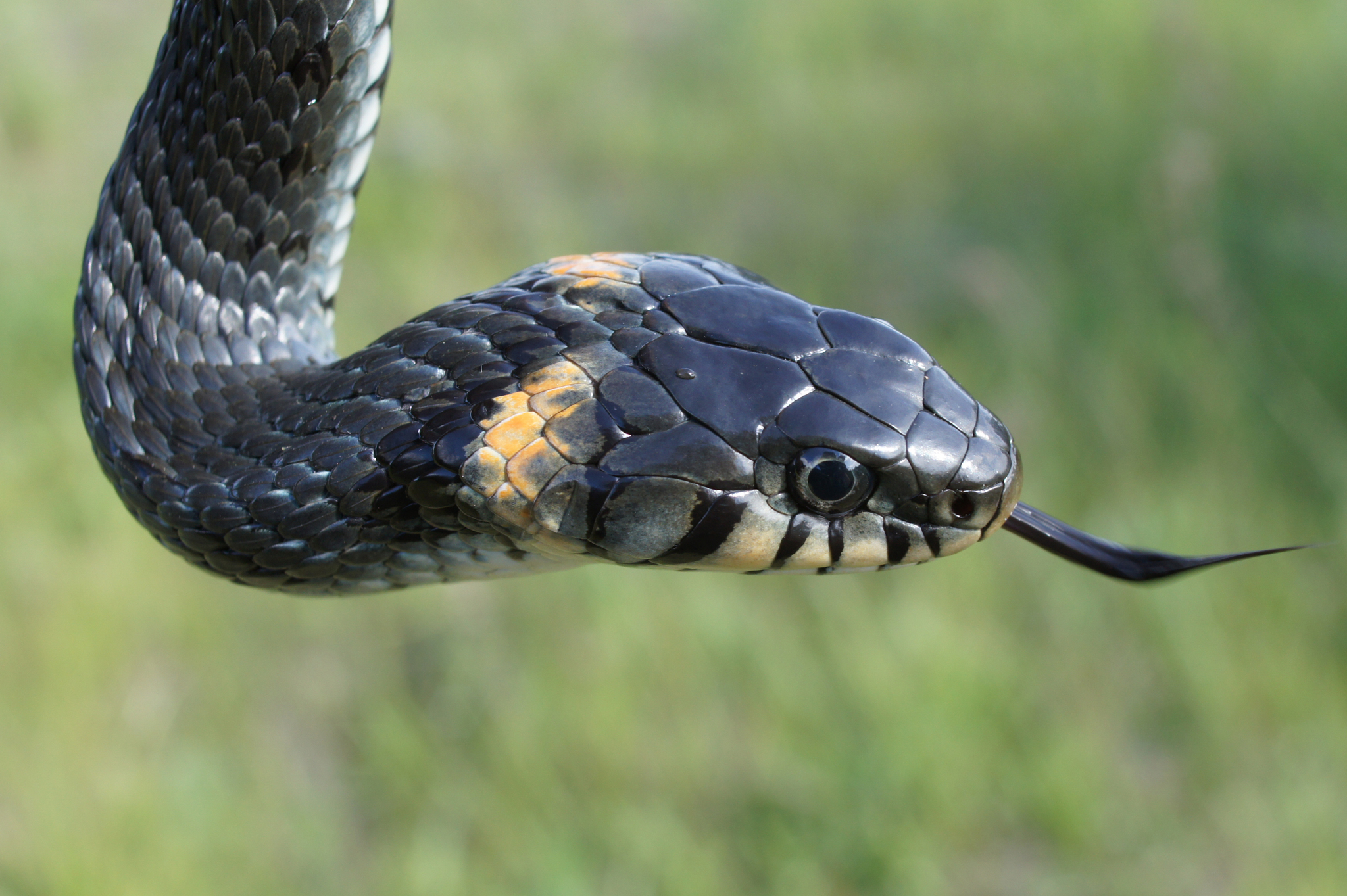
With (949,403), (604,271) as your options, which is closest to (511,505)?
(604,271)

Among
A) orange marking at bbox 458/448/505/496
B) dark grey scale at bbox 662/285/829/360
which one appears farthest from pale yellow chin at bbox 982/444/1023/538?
orange marking at bbox 458/448/505/496

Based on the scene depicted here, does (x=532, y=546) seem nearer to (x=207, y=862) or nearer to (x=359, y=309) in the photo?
(x=207, y=862)

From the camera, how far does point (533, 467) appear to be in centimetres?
150

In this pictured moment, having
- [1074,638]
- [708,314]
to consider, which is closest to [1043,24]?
[1074,638]

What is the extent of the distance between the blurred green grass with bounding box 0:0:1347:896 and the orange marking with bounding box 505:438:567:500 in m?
3.20

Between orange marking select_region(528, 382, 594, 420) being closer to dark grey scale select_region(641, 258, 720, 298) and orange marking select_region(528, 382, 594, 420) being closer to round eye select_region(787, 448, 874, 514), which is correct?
dark grey scale select_region(641, 258, 720, 298)

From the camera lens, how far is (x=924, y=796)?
441 centimetres

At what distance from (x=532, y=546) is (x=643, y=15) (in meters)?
9.16

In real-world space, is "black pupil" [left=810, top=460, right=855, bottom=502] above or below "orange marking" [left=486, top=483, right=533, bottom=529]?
below

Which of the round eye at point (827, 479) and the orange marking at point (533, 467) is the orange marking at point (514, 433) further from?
the round eye at point (827, 479)

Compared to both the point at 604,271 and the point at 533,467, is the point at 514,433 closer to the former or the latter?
the point at 533,467

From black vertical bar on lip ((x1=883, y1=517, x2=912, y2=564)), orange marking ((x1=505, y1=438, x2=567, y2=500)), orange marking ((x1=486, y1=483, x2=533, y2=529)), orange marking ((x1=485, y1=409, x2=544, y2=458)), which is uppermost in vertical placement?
orange marking ((x1=485, y1=409, x2=544, y2=458))

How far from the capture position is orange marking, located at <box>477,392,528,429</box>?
152cm

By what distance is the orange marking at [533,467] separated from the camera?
58.9 inches
